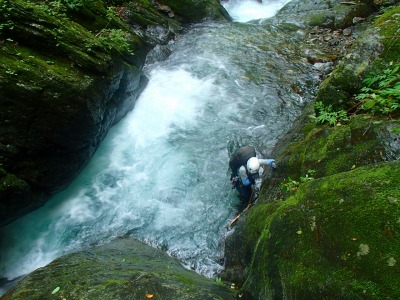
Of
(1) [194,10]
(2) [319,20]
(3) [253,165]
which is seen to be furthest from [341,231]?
(1) [194,10]

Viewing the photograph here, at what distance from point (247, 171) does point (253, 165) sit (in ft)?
0.87

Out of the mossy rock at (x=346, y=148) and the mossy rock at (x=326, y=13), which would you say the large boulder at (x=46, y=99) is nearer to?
the mossy rock at (x=346, y=148)

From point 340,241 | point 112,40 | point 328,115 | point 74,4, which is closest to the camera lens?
point 340,241

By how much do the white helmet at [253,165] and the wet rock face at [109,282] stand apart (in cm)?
263

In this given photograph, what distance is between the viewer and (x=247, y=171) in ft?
23.3

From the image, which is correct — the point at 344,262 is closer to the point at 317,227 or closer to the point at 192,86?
the point at 317,227


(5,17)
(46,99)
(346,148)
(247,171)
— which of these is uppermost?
(5,17)

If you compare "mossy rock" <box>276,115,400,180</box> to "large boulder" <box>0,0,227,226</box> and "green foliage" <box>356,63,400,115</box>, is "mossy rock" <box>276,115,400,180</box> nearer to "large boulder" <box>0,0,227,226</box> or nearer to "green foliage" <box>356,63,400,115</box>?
"green foliage" <box>356,63,400,115</box>

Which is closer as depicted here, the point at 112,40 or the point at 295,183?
the point at 295,183

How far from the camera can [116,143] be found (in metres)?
10.0

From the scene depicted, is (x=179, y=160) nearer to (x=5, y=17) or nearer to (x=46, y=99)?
(x=46, y=99)

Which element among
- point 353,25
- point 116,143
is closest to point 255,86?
point 116,143

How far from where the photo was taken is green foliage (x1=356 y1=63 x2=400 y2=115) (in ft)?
16.0

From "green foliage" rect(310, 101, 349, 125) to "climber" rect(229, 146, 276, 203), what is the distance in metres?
1.32
